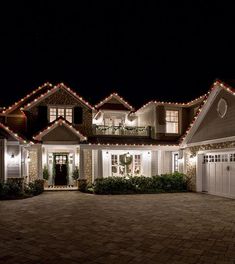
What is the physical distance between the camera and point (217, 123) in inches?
608

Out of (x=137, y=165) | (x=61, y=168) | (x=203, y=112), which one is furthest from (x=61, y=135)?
(x=203, y=112)

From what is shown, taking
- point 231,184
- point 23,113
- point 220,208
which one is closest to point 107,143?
point 23,113

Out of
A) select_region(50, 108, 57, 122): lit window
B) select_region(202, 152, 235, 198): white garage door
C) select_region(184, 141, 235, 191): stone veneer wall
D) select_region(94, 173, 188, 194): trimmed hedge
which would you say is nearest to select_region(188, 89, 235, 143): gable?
select_region(184, 141, 235, 191): stone veneer wall

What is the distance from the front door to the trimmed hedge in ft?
13.2

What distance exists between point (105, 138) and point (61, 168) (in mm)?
3738

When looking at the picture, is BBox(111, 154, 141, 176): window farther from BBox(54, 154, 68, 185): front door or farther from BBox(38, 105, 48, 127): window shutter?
BBox(38, 105, 48, 127): window shutter

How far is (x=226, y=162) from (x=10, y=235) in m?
10.8

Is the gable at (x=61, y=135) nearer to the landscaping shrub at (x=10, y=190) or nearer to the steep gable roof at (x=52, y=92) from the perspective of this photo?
the steep gable roof at (x=52, y=92)

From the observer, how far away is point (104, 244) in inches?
255

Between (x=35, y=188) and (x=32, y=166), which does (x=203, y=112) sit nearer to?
(x=35, y=188)

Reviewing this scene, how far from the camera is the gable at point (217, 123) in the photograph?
14.4 meters

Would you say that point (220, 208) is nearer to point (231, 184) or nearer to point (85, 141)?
point (231, 184)

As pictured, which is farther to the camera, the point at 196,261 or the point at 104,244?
the point at 104,244

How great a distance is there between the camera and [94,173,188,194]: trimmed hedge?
1697 cm
